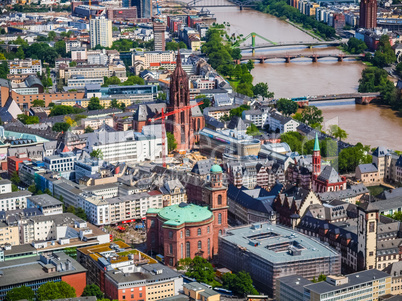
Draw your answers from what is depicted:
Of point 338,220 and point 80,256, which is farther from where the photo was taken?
point 338,220

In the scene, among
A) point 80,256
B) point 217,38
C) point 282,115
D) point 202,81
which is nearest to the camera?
point 80,256

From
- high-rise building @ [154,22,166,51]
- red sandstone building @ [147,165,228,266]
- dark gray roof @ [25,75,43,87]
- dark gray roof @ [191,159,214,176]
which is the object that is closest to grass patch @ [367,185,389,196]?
dark gray roof @ [191,159,214,176]

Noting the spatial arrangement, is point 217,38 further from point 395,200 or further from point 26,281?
point 26,281

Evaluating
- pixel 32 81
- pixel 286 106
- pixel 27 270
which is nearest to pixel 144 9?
pixel 32 81

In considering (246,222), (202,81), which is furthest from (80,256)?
(202,81)

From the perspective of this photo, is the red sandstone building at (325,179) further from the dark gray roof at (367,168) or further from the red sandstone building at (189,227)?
the red sandstone building at (189,227)

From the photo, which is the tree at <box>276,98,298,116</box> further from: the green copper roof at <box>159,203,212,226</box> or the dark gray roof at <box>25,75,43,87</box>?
the green copper roof at <box>159,203,212,226</box>

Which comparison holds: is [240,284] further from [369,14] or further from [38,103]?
[369,14]
